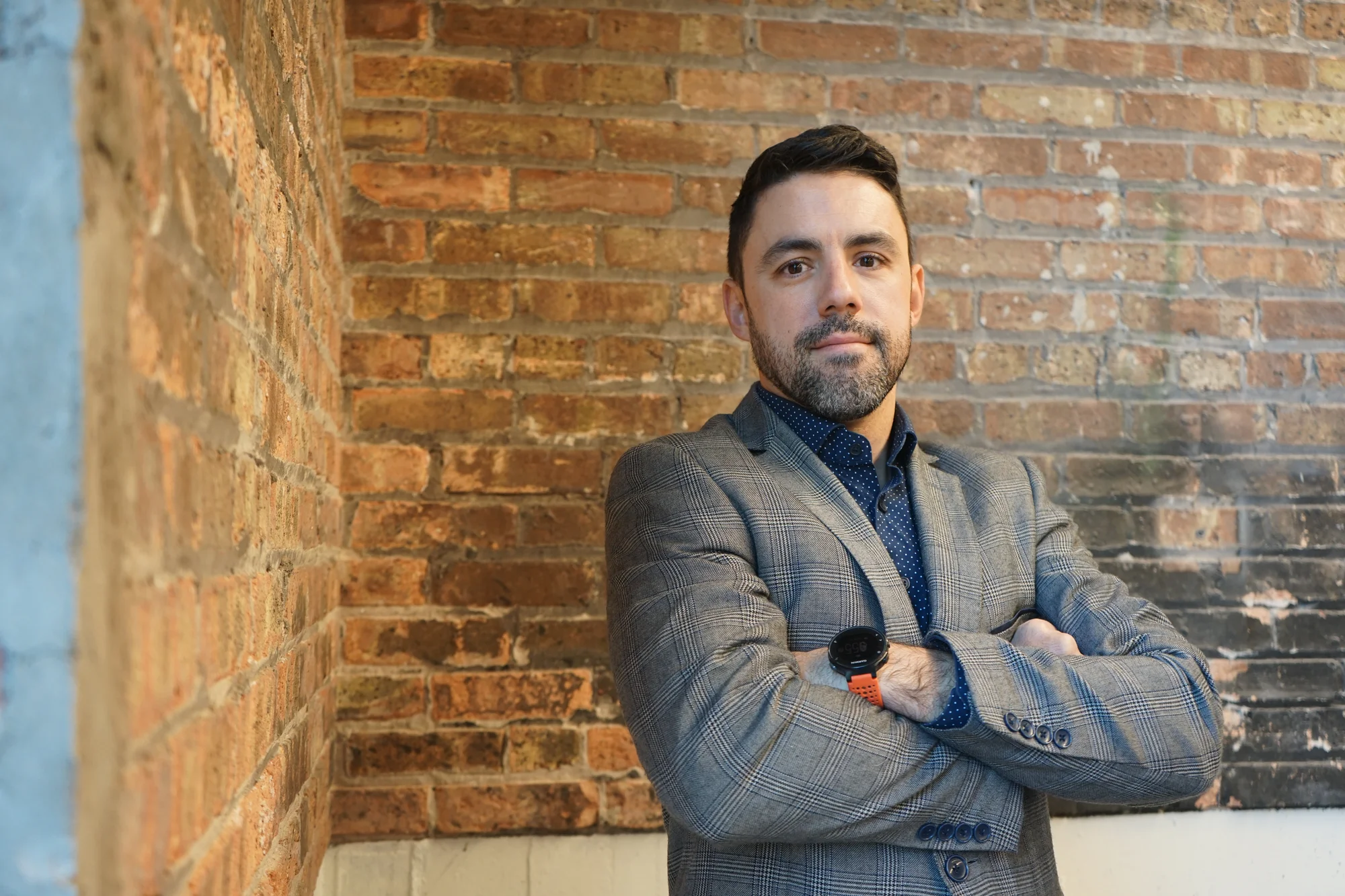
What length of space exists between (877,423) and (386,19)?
1.36 meters

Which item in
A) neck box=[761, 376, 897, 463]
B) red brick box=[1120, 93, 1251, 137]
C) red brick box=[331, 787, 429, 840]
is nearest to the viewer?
neck box=[761, 376, 897, 463]

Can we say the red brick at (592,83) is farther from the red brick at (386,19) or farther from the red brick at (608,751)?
the red brick at (608,751)

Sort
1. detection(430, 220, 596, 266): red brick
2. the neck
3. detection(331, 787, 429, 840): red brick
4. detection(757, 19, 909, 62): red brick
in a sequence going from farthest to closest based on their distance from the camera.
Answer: detection(757, 19, 909, 62): red brick
detection(430, 220, 596, 266): red brick
detection(331, 787, 429, 840): red brick
the neck

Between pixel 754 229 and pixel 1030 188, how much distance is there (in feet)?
3.19

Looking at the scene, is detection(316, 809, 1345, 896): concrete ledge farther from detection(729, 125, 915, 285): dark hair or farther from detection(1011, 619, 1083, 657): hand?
detection(729, 125, 915, 285): dark hair

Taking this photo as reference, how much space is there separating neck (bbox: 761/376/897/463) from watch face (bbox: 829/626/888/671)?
0.42 meters

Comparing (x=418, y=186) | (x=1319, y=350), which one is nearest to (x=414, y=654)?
(x=418, y=186)

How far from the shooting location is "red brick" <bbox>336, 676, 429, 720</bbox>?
2135mm

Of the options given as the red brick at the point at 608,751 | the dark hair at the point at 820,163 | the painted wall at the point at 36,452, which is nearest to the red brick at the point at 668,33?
the dark hair at the point at 820,163

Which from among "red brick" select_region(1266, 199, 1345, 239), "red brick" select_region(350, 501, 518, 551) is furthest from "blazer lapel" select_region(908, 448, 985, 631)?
"red brick" select_region(1266, 199, 1345, 239)

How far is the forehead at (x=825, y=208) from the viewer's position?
1686 mm

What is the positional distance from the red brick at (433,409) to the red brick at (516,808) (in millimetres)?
738

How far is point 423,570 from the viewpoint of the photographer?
2.18 metres

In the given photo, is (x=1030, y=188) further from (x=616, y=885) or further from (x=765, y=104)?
(x=616, y=885)
